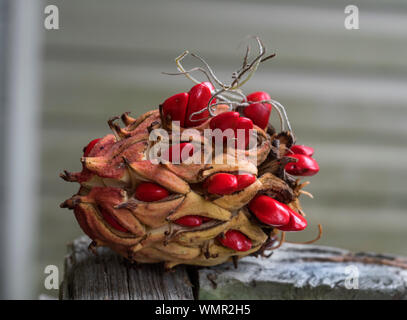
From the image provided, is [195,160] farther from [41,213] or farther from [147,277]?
[41,213]

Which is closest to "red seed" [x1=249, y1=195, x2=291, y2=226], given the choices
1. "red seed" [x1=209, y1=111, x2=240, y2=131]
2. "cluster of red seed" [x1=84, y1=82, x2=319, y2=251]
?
"cluster of red seed" [x1=84, y1=82, x2=319, y2=251]

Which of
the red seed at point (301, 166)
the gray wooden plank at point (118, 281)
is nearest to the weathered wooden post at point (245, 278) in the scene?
the gray wooden plank at point (118, 281)

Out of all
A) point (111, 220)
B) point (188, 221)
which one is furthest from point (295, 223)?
point (111, 220)

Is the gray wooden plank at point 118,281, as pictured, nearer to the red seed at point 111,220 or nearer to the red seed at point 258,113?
the red seed at point 111,220

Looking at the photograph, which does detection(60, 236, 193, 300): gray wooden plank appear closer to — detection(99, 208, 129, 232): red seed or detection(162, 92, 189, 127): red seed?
detection(99, 208, 129, 232): red seed
